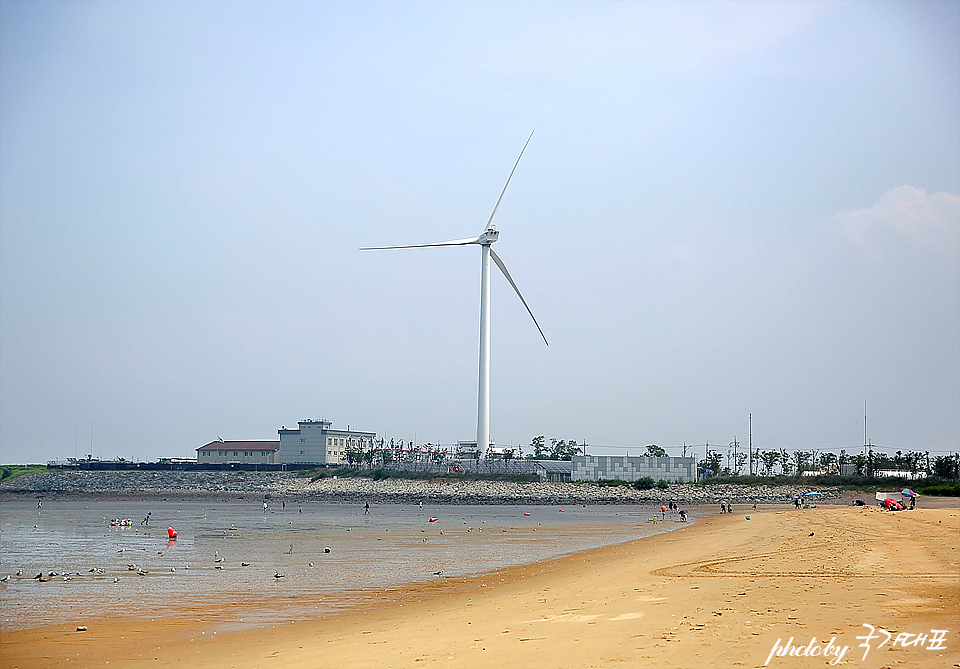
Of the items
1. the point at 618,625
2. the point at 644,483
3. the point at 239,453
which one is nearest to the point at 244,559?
the point at 618,625

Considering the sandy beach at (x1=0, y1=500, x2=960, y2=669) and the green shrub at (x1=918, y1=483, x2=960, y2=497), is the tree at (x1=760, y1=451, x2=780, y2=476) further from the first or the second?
the sandy beach at (x1=0, y1=500, x2=960, y2=669)

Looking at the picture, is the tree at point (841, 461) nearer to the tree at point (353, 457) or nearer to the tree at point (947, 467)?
the tree at point (947, 467)

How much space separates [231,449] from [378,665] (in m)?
184

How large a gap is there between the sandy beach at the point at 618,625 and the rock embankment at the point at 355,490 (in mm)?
78918

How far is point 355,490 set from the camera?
132875 millimetres

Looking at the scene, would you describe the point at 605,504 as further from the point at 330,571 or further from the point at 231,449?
the point at 231,449

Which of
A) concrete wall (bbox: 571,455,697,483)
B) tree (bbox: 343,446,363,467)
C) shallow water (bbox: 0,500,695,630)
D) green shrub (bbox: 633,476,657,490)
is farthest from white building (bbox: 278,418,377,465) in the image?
shallow water (bbox: 0,500,695,630)

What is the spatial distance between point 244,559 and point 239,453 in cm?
15792

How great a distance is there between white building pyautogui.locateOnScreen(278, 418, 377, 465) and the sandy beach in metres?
152

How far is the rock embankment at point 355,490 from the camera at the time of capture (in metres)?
108

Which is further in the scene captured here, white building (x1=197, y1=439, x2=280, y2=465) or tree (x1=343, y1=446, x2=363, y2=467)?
white building (x1=197, y1=439, x2=280, y2=465)

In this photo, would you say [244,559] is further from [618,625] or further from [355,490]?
[355,490]

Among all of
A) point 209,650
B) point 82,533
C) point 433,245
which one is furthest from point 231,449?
point 209,650

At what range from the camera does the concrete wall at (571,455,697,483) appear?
12494cm
